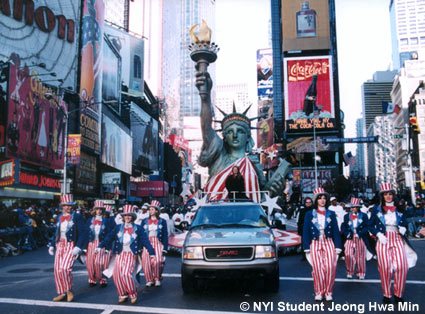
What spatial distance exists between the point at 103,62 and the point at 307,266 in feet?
149

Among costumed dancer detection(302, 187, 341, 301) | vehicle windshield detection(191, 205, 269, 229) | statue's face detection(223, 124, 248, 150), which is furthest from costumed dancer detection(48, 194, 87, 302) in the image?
statue's face detection(223, 124, 248, 150)

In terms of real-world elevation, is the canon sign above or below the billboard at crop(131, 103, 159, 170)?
above

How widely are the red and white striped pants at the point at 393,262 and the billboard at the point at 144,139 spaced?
6293cm

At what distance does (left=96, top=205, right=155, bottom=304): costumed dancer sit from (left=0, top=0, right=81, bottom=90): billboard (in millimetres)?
27031

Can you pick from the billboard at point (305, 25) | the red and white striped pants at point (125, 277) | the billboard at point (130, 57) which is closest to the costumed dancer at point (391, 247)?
the red and white striped pants at point (125, 277)

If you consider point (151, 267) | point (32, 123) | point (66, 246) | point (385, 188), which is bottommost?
point (151, 267)

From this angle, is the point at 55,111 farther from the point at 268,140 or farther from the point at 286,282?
the point at 268,140

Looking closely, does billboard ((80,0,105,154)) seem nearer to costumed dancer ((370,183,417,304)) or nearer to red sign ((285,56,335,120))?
costumed dancer ((370,183,417,304))

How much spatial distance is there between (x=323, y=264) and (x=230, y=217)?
2.25 meters

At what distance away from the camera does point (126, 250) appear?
752 cm

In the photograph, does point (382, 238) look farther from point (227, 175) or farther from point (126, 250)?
point (227, 175)

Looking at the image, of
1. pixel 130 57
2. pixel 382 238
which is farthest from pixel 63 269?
pixel 130 57

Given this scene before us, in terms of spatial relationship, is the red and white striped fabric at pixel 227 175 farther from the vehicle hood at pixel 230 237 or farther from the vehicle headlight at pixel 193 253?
the vehicle headlight at pixel 193 253

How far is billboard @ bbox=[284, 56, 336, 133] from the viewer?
74.2m
